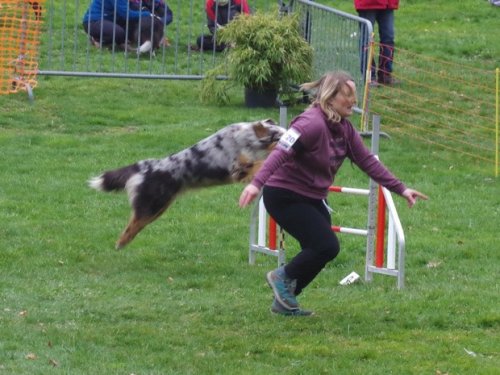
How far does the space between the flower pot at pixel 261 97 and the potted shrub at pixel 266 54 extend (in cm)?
1

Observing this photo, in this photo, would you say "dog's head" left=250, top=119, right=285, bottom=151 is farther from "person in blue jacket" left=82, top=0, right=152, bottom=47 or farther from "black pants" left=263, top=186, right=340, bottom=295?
"person in blue jacket" left=82, top=0, right=152, bottom=47

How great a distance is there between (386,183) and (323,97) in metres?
0.71

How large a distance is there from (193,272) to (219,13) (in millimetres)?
8332

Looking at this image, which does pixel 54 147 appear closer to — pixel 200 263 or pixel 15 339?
pixel 200 263

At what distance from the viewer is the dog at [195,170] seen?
8805mm

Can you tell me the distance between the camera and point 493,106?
1481 cm

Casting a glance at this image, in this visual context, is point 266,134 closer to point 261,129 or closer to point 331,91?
point 261,129

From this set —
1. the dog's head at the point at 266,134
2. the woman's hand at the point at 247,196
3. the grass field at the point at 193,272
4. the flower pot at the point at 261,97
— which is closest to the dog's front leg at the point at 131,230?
the grass field at the point at 193,272

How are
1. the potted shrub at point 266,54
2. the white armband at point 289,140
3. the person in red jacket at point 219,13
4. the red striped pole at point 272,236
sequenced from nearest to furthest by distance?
the white armband at point 289,140
the red striped pole at point 272,236
the potted shrub at point 266,54
the person in red jacket at point 219,13

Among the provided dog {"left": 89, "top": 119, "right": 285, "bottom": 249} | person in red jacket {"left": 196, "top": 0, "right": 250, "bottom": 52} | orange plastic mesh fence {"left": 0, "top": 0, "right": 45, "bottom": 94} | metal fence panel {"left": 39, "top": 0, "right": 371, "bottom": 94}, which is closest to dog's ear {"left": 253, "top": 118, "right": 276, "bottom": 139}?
dog {"left": 89, "top": 119, "right": 285, "bottom": 249}

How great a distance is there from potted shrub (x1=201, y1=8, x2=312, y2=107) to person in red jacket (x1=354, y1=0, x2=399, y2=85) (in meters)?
1.22

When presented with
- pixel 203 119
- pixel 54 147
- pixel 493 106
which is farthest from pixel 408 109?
pixel 54 147

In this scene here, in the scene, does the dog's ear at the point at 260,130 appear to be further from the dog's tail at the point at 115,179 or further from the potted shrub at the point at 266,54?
the potted shrub at the point at 266,54

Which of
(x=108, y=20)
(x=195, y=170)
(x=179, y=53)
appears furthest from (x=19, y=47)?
(x=195, y=170)
